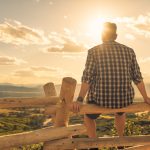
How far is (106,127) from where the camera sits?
106625 mm

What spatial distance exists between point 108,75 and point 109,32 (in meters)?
1.00

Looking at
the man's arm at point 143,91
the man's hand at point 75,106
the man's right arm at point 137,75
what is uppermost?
the man's right arm at point 137,75

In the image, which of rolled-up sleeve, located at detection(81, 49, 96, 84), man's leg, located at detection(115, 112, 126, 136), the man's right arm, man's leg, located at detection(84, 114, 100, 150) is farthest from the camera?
man's leg, located at detection(115, 112, 126, 136)

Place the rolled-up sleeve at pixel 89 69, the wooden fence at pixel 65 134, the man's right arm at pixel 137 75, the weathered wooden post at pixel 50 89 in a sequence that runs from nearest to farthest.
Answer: the wooden fence at pixel 65 134 → the rolled-up sleeve at pixel 89 69 → the man's right arm at pixel 137 75 → the weathered wooden post at pixel 50 89

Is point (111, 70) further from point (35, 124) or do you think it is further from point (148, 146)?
point (35, 124)

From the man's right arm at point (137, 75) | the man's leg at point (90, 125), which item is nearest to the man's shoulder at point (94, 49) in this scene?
the man's right arm at point (137, 75)

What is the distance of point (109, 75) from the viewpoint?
758 cm

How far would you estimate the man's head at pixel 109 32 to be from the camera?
7.75 m

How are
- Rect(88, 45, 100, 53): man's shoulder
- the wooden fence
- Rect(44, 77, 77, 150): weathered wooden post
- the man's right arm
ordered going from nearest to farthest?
1. the wooden fence
2. Rect(44, 77, 77, 150): weathered wooden post
3. Rect(88, 45, 100, 53): man's shoulder
4. the man's right arm

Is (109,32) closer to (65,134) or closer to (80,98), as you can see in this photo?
(80,98)

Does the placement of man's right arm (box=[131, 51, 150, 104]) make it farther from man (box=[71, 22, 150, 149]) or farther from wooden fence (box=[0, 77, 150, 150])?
wooden fence (box=[0, 77, 150, 150])

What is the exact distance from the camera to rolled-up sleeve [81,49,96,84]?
24.7 ft

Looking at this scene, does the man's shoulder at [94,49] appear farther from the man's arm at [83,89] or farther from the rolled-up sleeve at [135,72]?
the rolled-up sleeve at [135,72]

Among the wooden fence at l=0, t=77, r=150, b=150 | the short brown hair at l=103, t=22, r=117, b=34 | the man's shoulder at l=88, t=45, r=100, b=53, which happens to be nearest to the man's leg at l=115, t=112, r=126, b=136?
the wooden fence at l=0, t=77, r=150, b=150
